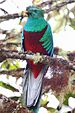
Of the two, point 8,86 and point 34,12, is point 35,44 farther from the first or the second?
point 8,86

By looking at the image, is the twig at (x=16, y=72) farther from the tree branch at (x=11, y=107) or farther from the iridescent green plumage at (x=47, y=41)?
the tree branch at (x=11, y=107)

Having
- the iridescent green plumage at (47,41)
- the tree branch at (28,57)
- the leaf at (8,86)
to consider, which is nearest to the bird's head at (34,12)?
the iridescent green plumage at (47,41)

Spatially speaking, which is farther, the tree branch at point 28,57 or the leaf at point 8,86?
the leaf at point 8,86

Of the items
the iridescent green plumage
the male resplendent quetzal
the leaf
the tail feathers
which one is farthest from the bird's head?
the leaf

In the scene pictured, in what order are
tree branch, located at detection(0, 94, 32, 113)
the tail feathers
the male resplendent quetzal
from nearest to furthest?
tree branch, located at detection(0, 94, 32, 113), the tail feathers, the male resplendent quetzal

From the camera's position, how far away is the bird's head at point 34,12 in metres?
3.31

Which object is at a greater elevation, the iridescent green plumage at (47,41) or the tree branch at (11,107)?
the iridescent green plumage at (47,41)

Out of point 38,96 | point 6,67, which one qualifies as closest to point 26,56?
point 38,96

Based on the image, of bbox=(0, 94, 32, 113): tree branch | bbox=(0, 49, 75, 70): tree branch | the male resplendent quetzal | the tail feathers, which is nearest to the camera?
bbox=(0, 49, 75, 70): tree branch

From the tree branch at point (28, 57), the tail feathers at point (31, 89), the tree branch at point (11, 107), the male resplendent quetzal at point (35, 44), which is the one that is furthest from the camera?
the male resplendent quetzal at point (35, 44)

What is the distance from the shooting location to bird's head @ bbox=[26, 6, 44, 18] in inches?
130

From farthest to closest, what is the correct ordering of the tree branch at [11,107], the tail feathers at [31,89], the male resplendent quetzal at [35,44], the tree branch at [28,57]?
the male resplendent quetzal at [35,44] < the tail feathers at [31,89] < the tree branch at [11,107] < the tree branch at [28,57]

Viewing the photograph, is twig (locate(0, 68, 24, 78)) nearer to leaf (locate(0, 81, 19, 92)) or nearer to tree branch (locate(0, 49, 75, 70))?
leaf (locate(0, 81, 19, 92))

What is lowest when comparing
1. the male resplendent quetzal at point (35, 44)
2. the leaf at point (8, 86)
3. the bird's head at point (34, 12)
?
the leaf at point (8, 86)
